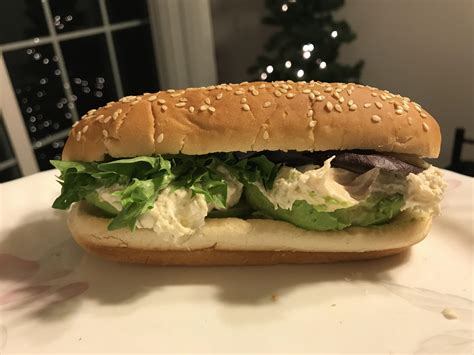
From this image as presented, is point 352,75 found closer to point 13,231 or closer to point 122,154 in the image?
point 122,154

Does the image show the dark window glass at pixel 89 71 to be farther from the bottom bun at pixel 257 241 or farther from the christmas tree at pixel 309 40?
Answer: the bottom bun at pixel 257 241

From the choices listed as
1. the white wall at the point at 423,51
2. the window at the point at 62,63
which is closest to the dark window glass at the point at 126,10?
the window at the point at 62,63

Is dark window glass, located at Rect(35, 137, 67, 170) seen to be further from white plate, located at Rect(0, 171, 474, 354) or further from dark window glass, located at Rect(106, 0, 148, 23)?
white plate, located at Rect(0, 171, 474, 354)

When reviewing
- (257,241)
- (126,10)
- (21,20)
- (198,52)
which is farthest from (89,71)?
(257,241)

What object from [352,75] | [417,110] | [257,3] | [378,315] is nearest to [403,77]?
[352,75]

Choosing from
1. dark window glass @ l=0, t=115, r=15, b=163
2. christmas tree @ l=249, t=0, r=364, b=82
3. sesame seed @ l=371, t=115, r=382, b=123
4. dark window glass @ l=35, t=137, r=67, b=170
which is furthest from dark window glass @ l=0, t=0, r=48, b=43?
sesame seed @ l=371, t=115, r=382, b=123

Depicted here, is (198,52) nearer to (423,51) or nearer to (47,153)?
(47,153)

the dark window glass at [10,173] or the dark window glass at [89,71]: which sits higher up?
the dark window glass at [89,71]

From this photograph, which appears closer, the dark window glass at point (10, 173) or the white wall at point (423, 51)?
the dark window glass at point (10, 173)
